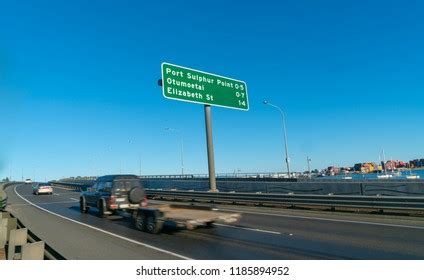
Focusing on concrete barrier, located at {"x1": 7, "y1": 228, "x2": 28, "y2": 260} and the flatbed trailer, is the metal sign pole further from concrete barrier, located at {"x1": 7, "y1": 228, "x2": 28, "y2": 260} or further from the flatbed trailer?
concrete barrier, located at {"x1": 7, "y1": 228, "x2": 28, "y2": 260}

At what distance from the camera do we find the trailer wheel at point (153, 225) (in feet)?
41.6

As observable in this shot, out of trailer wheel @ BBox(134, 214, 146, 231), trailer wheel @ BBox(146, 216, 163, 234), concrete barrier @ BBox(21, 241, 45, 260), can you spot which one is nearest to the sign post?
trailer wheel @ BBox(134, 214, 146, 231)

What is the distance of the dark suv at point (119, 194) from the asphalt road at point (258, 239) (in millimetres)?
935

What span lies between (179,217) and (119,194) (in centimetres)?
566

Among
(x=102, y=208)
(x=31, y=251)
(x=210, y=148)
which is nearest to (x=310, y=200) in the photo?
(x=210, y=148)

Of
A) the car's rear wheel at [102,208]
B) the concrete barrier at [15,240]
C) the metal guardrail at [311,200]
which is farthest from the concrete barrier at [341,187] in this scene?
the concrete barrier at [15,240]

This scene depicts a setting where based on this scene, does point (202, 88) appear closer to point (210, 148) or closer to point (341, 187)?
point (210, 148)

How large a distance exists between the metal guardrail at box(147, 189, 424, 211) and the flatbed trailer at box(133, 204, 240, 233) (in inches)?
271

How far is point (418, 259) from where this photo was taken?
26.7 ft

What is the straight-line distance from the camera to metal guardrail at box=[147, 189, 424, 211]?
15.3 metres

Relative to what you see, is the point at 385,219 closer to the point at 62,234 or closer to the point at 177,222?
the point at 177,222
